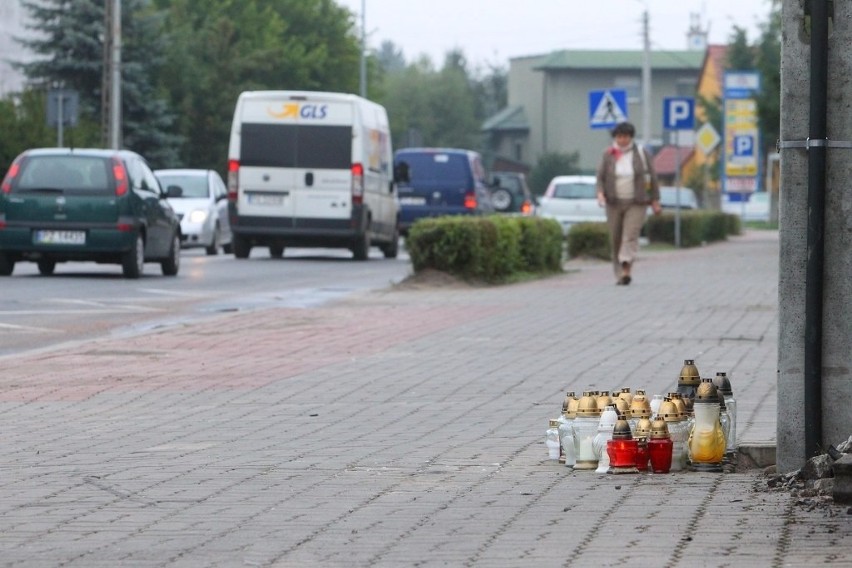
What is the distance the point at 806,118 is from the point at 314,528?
2.20 metres

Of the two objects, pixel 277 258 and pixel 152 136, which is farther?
pixel 152 136

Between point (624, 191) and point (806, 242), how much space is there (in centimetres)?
1525

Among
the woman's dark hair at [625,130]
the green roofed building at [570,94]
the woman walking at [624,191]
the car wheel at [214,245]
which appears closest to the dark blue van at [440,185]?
the car wheel at [214,245]

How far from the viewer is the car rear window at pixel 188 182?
35.0 metres

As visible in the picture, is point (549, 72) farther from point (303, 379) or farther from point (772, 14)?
point (303, 379)

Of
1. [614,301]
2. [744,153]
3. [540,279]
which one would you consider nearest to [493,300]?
[614,301]

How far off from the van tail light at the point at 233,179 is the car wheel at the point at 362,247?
6.64 feet

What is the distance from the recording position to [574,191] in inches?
1634

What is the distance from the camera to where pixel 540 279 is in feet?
78.7

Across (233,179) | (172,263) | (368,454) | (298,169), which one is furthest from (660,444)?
(233,179)

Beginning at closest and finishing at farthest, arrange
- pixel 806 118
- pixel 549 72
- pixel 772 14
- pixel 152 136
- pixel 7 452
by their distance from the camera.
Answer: pixel 806 118
pixel 7 452
pixel 772 14
pixel 152 136
pixel 549 72

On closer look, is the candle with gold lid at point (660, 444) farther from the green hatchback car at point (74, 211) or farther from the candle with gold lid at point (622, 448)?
the green hatchback car at point (74, 211)

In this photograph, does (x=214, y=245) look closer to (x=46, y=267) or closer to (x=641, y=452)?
(x=46, y=267)

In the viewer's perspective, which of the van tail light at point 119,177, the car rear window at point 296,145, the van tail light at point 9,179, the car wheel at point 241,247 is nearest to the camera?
the van tail light at point 9,179
